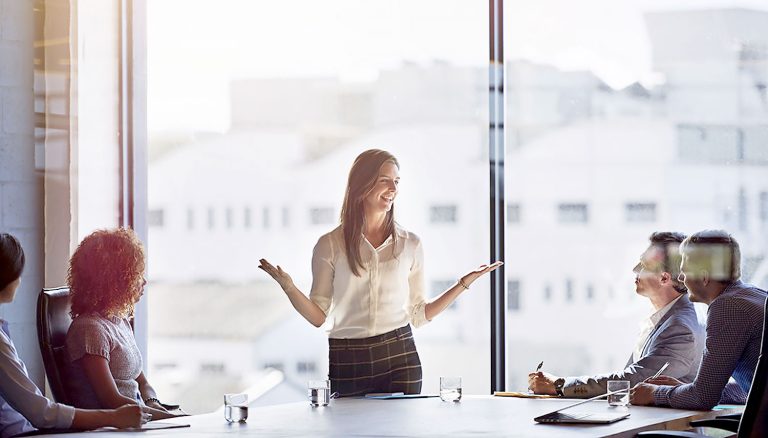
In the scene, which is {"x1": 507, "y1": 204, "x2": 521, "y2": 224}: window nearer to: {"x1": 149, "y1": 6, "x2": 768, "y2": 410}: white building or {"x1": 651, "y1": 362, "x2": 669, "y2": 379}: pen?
{"x1": 149, "y1": 6, "x2": 768, "y2": 410}: white building

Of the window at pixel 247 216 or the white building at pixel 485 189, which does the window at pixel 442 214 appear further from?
the window at pixel 247 216

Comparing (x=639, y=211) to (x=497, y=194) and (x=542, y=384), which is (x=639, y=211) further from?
(x=542, y=384)

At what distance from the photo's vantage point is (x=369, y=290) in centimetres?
418

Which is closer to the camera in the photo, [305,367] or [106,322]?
[106,322]

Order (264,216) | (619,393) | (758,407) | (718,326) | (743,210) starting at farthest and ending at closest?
1. (264,216)
2. (743,210)
3. (619,393)
4. (718,326)
5. (758,407)

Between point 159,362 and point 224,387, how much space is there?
1.32 feet

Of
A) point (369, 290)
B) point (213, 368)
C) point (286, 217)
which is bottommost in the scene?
point (213, 368)

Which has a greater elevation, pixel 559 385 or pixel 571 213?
pixel 571 213

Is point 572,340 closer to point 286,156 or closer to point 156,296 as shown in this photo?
point 286,156

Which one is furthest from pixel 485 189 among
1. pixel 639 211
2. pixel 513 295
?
pixel 639 211

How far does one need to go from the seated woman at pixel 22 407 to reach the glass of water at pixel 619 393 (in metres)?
1.50

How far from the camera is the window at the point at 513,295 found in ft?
17.4

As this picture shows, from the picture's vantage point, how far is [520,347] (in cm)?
532

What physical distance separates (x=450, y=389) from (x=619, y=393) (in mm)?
613
